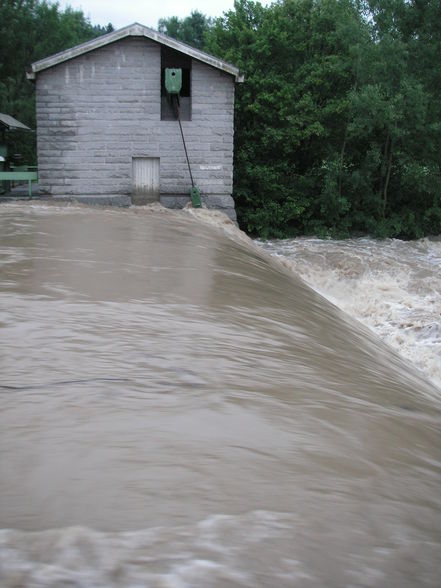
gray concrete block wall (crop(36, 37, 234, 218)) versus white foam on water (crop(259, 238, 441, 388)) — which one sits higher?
gray concrete block wall (crop(36, 37, 234, 218))

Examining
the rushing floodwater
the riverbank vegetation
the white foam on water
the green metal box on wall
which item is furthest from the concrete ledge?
the rushing floodwater

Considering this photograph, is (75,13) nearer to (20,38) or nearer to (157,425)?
(20,38)

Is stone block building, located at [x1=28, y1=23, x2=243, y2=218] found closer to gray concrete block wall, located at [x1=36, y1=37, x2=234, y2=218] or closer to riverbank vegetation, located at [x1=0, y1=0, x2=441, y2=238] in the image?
gray concrete block wall, located at [x1=36, y1=37, x2=234, y2=218]

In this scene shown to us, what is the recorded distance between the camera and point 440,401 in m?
4.57

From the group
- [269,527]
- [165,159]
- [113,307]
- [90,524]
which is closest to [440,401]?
[113,307]

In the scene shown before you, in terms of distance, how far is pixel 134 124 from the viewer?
16.1 m

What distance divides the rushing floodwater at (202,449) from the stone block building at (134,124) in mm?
11382

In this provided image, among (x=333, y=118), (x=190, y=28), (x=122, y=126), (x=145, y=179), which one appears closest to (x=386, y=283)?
(x=145, y=179)

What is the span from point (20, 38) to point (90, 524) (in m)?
37.3

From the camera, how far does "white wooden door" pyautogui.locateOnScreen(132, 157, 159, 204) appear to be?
16.4 meters

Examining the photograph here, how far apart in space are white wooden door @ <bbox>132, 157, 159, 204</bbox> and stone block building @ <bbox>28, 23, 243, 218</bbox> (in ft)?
0.08

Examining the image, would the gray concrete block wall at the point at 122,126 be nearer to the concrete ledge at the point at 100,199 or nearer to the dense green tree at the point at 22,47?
the concrete ledge at the point at 100,199

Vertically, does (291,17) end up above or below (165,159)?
above

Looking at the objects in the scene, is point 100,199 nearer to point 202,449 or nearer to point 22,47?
point 202,449
